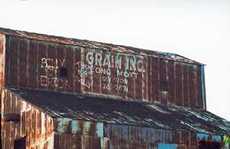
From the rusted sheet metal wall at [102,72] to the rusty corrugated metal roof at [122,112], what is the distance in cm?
108

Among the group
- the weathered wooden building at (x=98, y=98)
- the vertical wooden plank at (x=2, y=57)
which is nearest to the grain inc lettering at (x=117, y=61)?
the weathered wooden building at (x=98, y=98)

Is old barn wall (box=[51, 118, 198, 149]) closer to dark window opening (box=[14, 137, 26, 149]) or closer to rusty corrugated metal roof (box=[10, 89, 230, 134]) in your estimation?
rusty corrugated metal roof (box=[10, 89, 230, 134])

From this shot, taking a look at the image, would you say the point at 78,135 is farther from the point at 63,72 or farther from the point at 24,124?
the point at 63,72

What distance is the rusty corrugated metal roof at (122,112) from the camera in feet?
167

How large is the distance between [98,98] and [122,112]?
14.6ft

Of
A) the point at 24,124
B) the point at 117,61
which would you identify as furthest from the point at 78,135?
the point at 117,61

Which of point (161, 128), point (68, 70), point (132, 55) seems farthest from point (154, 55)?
point (161, 128)

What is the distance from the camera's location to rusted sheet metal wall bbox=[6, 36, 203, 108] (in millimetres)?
56562

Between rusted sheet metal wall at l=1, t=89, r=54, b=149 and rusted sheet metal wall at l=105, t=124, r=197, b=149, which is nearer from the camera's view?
rusted sheet metal wall at l=1, t=89, r=54, b=149

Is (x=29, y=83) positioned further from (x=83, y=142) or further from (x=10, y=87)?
(x=83, y=142)

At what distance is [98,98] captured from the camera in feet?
191

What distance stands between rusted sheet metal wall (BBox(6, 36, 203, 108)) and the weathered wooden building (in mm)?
68

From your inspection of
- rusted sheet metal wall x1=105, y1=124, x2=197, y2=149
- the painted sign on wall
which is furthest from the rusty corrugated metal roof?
the painted sign on wall

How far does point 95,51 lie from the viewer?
195 ft
